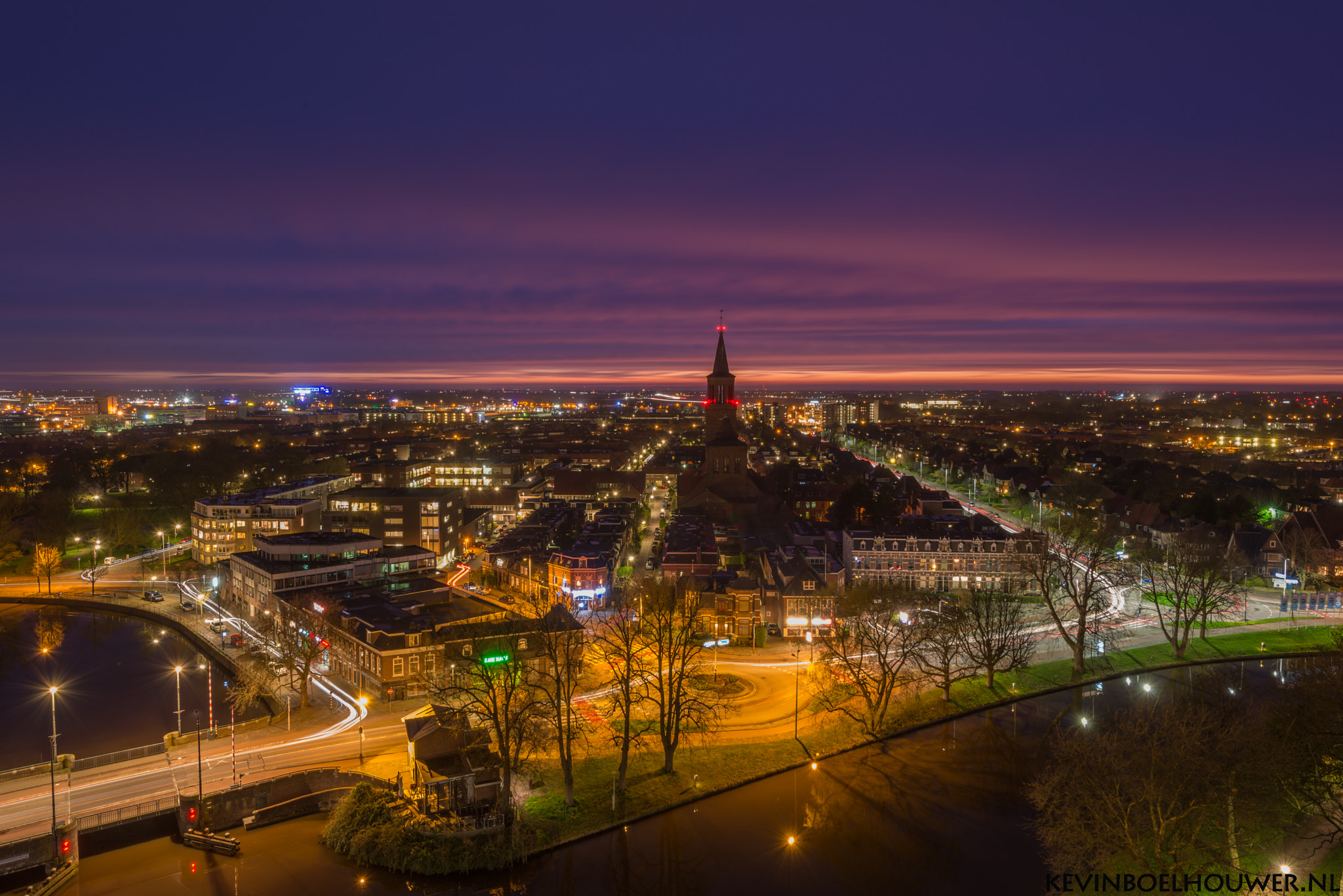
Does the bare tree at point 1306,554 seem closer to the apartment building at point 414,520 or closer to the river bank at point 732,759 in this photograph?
the river bank at point 732,759

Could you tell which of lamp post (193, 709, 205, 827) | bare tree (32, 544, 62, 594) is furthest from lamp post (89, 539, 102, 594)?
lamp post (193, 709, 205, 827)

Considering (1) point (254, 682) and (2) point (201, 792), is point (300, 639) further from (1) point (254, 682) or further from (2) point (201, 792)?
(2) point (201, 792)

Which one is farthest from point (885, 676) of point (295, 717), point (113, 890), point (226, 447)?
point (226, 447)

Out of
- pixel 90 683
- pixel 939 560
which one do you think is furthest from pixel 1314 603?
pixel 90 683

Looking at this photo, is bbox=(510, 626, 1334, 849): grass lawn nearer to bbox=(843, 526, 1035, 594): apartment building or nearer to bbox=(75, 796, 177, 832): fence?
bbox=(75, 796, 177, 832): fence

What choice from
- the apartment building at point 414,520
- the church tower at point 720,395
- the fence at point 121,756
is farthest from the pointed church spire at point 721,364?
the fence at point 121,756

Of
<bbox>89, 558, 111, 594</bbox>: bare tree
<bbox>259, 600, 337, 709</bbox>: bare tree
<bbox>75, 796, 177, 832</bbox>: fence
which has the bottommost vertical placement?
<bbox>89, 558, 111, 594</bbox>: bare tree
